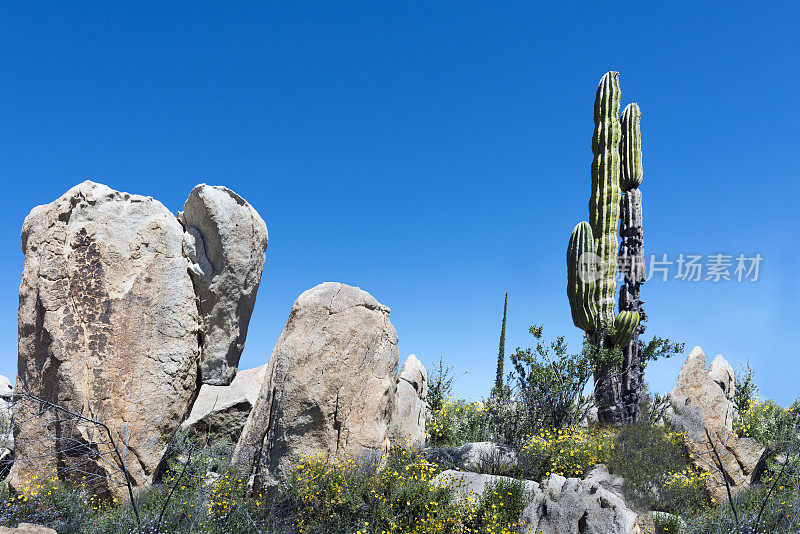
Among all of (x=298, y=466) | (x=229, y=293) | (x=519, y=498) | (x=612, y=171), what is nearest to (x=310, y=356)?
(x=298, y=466)

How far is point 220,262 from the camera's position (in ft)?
34.1

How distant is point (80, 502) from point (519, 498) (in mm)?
6987

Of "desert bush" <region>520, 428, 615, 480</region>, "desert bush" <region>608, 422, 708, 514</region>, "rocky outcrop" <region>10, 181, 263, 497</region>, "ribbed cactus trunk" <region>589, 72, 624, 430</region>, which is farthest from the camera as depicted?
"ribbed cactus trunk" <region>589, 72, 624, 430</region>

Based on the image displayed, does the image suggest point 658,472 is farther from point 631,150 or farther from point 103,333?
point 103,333

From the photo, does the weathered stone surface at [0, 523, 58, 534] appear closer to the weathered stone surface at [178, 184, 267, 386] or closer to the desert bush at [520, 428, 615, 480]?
the weathered stone surface at [178, 184, 267, 386]

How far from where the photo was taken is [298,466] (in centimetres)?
849

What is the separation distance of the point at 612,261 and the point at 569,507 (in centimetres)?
731

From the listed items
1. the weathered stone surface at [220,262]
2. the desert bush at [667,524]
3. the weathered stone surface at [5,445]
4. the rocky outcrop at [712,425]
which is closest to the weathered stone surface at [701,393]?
the rocky outcrop at [712,425]

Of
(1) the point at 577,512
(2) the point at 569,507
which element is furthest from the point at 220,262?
(1) the point at 577,512

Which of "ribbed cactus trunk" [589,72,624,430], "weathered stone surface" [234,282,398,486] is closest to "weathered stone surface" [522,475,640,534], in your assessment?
"weathered stone surface" [234,282,398,486]

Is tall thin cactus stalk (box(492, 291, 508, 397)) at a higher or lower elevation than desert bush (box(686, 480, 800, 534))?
higher

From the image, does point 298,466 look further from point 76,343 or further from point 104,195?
point 104,195

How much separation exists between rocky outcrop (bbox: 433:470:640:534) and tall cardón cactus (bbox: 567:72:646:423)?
17.7ft

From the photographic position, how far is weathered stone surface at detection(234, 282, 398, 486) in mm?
8773
